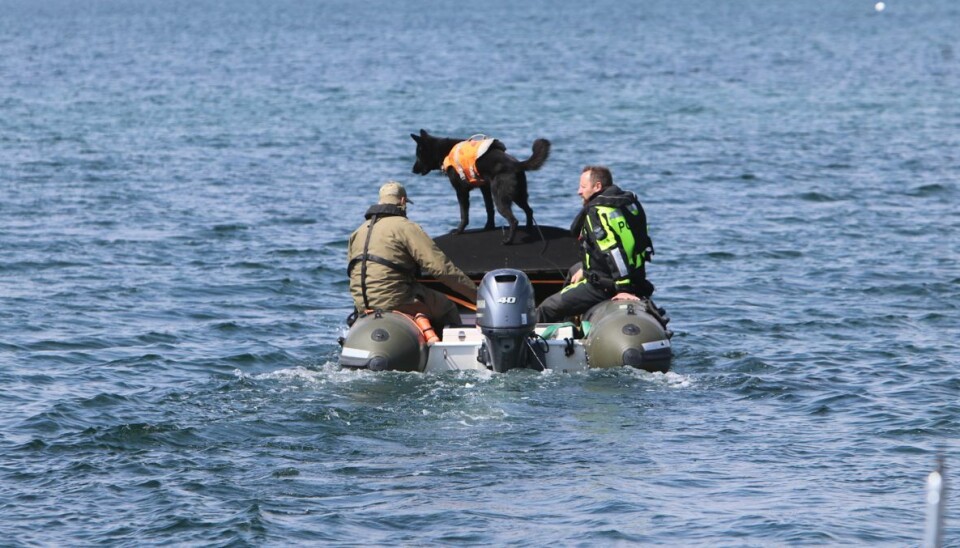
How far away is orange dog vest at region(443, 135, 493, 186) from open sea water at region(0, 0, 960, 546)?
1.96 meters

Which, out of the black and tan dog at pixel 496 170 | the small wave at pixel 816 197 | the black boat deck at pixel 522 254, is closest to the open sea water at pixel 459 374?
the small wave at pixel 816 197

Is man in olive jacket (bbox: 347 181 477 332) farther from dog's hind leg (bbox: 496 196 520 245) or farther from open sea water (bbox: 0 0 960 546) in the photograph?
dog's hind leg (bbox: 496 196 520 245)

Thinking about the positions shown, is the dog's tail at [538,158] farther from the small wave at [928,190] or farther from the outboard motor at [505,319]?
the small wave at [928,190]

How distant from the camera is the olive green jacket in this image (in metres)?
11.6

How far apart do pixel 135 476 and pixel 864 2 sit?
120724 millimetres

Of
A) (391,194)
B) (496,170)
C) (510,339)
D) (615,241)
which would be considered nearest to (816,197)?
(496,170)

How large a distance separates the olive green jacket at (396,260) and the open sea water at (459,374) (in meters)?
0.74

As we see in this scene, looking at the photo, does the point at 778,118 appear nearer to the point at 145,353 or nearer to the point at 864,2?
the point at 145,353

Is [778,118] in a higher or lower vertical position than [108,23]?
lower

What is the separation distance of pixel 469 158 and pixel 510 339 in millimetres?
2739

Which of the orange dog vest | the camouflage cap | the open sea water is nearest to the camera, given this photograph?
the open sea water

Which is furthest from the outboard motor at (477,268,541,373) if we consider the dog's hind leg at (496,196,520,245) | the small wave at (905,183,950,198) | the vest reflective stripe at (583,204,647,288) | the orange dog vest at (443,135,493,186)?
the small wave at (905,183,950,198)

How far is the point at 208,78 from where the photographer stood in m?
48.1

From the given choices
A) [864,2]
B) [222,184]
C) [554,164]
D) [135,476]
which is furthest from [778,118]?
[864,2]
